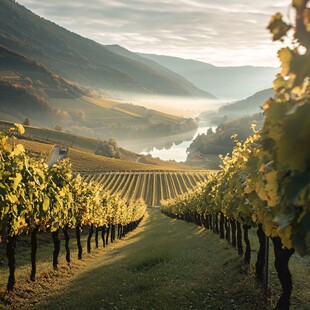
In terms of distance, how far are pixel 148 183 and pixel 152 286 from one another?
400 feet

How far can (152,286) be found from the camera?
→ 54.4ft

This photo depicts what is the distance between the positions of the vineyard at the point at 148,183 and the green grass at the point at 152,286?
312ft

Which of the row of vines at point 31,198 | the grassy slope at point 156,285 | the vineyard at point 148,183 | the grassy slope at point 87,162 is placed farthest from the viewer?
the grassy slope at point 87,162

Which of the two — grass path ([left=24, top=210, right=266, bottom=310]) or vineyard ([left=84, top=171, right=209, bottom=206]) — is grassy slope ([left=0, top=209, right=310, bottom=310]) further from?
vineyard ([left=84, top=171, right=209, bottom=206])

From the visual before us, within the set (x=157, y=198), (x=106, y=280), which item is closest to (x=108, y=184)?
(x=157, y=198)

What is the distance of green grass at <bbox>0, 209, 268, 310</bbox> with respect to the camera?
46.0 feet

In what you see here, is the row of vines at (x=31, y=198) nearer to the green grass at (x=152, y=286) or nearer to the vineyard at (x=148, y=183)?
the green grass at (x=152, y=286)

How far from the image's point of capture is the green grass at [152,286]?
14008 mm

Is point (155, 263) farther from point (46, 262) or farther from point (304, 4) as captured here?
point (304, 4)

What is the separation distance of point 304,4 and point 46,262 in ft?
78.8

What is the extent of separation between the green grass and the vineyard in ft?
312

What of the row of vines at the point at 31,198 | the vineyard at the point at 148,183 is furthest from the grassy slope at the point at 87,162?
the row of vines at the point at 31,198

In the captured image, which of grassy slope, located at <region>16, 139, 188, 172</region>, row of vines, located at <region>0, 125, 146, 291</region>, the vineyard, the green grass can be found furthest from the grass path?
grassy slope, located at <region>16, 139, 188, 172</region>

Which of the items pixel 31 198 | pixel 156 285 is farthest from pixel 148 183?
pixel 31 198
